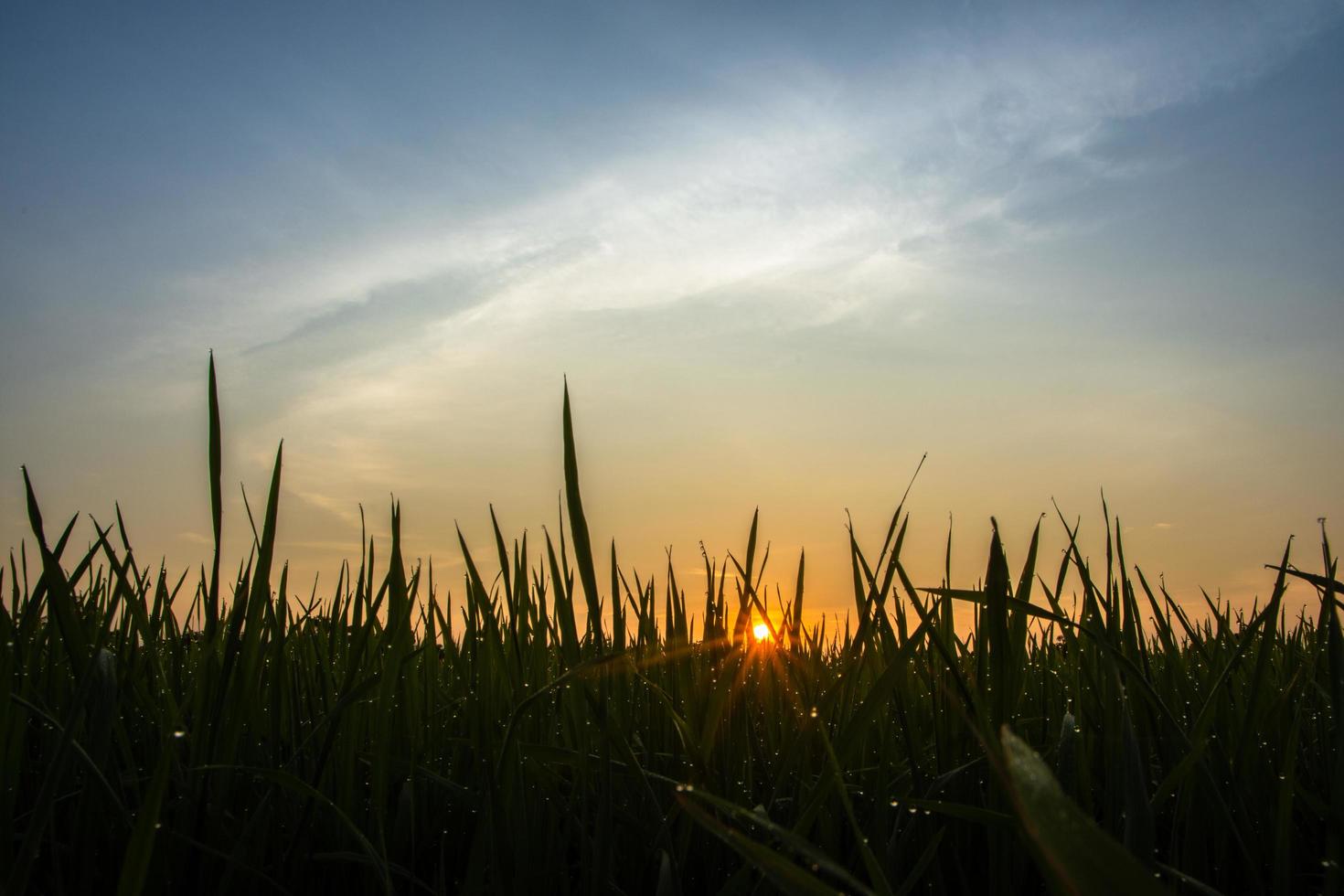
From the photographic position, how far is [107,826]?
4.30 ft

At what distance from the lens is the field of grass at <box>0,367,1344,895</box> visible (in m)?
1.08

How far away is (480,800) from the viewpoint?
1.43 meters

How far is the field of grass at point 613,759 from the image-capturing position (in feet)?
3.56

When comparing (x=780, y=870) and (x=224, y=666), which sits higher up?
(x=224, y=666)

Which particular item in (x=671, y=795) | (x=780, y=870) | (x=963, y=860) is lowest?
(x=963, y=860)

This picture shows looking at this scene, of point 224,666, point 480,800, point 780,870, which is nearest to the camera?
point 780,870

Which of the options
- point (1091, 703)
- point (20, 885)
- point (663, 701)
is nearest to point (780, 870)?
point (20, 885)

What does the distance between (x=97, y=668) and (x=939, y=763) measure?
1.18m

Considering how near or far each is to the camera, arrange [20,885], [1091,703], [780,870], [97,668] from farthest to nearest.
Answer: [1091,703], [97,668], [20,885], [780,870]

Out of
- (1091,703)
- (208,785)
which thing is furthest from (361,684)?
(1091,703)

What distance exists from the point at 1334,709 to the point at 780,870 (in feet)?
2.44

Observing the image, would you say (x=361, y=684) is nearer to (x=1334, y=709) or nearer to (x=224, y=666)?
(x=224, y=666)

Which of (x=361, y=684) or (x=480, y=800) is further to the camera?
(x=480, y=800)

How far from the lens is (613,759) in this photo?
156 centimetres
